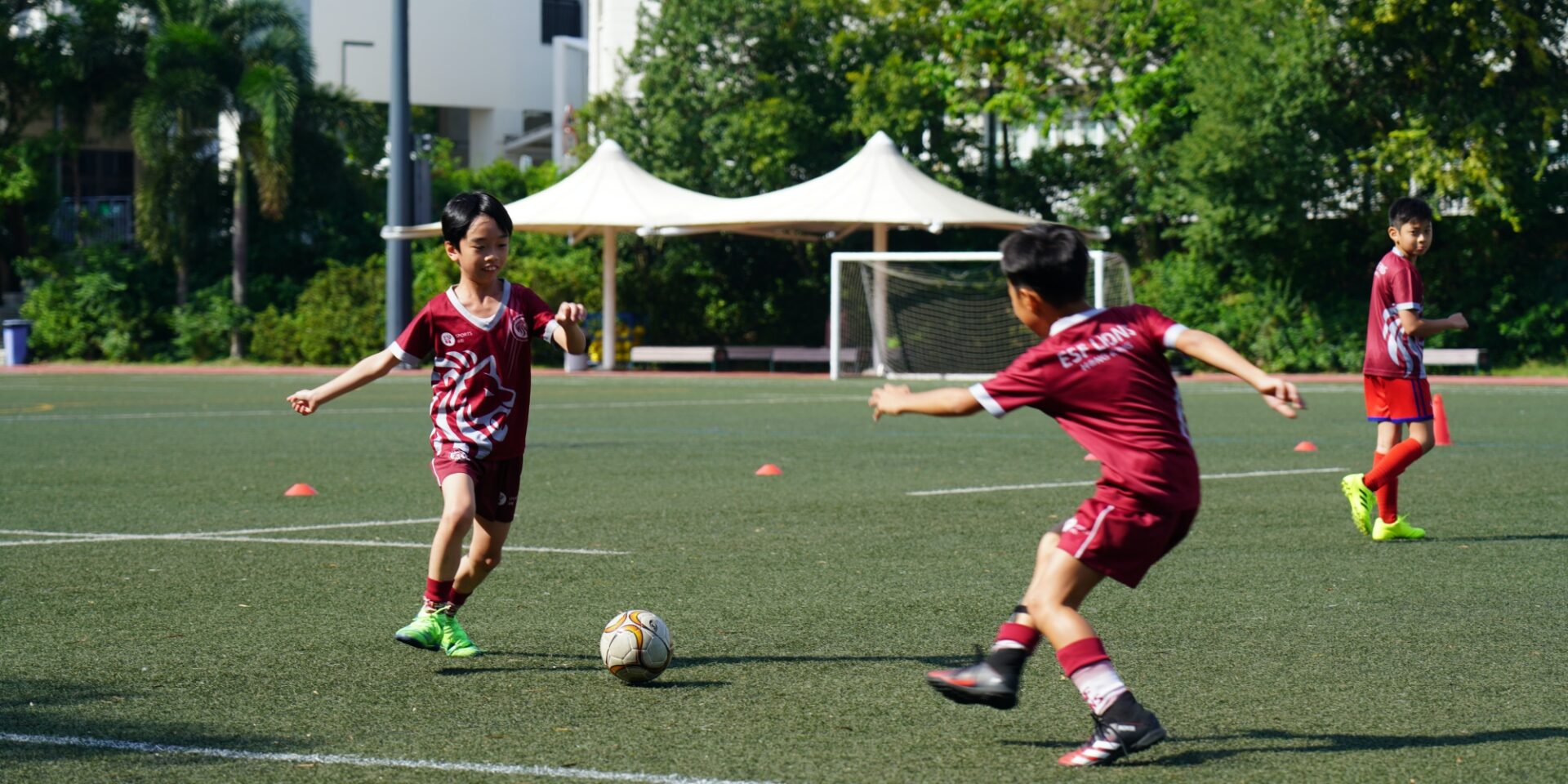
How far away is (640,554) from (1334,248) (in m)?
26.1

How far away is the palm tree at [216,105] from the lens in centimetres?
3694

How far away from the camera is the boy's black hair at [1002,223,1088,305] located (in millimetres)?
4402

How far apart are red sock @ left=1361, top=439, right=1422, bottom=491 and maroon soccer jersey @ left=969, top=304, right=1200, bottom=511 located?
4.86 metres

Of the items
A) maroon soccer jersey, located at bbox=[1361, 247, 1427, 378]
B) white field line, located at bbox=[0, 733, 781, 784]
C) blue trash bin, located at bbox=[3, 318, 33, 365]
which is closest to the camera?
white field line, located at bbox=[0, 733, 781, 784]

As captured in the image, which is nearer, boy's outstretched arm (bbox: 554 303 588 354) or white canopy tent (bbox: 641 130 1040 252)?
boy's outstretched arm (bbox: 554 303 588 354)

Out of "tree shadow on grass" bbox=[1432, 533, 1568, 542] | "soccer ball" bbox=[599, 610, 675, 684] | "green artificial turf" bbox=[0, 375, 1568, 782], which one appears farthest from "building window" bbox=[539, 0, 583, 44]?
"soccer ball" bbox=[599, 610, 675, 684]

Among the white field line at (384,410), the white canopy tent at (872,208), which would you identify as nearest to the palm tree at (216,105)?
the white canopy tent at (872,208)

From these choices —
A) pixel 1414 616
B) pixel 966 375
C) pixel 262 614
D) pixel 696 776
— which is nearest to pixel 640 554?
pixel 262 614

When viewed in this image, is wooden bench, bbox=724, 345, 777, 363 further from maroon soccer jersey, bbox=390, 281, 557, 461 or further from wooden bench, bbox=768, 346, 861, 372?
maroon soccer jersey, bbox=390, 281, 557, 461

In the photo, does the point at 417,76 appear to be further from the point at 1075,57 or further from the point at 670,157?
the point at 1075,57

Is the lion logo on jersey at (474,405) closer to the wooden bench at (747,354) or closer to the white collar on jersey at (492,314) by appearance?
the white collar on jersey at (492,314)

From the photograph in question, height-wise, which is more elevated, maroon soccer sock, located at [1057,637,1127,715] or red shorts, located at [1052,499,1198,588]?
red shorts, located at [1052,499,1198,588]

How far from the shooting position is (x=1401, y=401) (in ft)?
30.1

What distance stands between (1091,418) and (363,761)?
1.98 m
